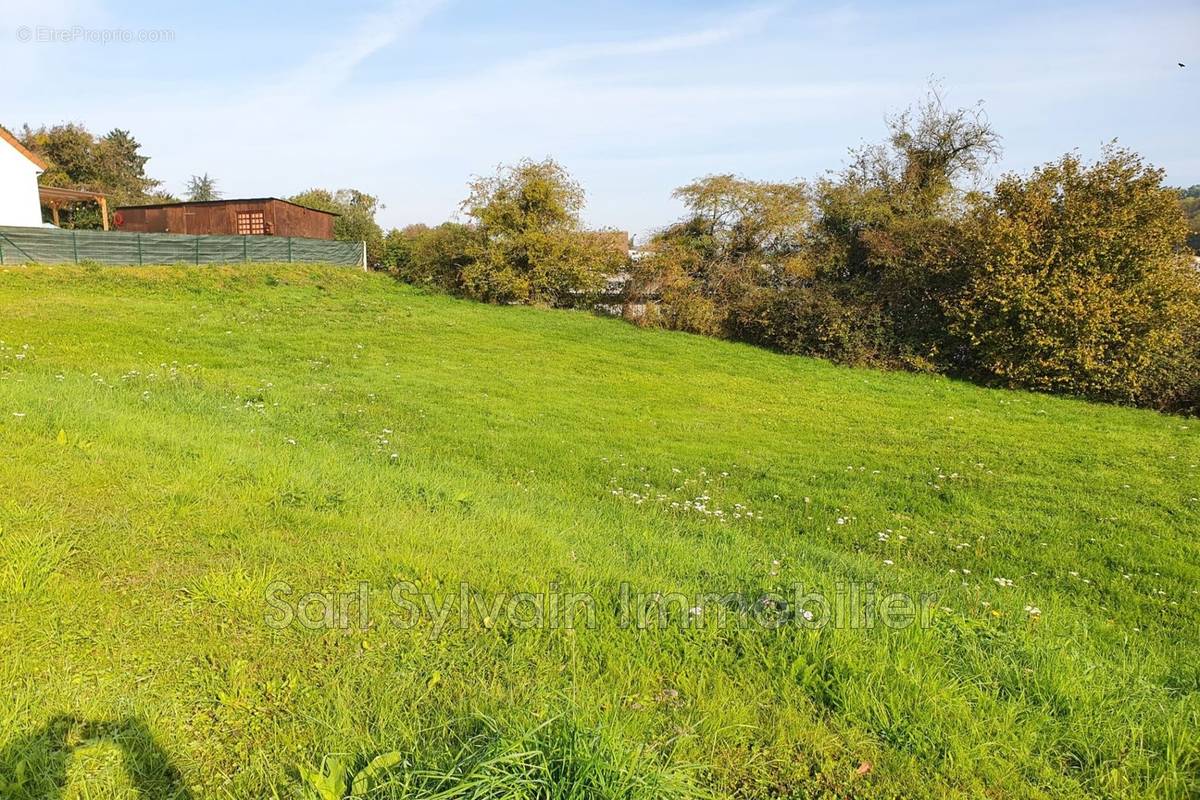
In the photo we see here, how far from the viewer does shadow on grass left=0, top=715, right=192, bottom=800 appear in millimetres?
1555

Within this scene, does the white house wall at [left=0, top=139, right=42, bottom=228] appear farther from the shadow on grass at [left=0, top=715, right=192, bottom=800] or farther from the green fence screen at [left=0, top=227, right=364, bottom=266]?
the shadow on grass at [left=0, top=715, right=192, bottom=800]

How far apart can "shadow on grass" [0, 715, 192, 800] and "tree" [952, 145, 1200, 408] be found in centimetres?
1582

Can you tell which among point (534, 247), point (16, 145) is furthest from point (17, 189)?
point (534, 247)

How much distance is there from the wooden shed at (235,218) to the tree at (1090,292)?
89.9 ft

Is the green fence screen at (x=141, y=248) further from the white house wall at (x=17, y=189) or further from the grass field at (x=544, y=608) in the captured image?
the grass field at (x=544, y=608)

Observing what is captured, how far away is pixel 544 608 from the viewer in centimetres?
261

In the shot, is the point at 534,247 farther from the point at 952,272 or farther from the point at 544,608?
the point at 544,608

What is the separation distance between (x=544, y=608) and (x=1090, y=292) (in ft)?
49.7

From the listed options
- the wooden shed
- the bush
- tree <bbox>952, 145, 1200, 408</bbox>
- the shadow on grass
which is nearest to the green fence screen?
the bush

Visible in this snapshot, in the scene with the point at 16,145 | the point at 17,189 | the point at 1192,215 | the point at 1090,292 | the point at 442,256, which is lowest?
the point at 1090,292

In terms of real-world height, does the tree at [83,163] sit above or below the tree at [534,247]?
above

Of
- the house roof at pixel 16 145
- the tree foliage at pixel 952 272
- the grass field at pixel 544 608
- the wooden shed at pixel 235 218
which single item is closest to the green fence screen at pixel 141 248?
the wooden shed at pixel 235 218

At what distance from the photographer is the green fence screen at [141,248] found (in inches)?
760

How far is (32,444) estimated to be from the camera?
3781mm
